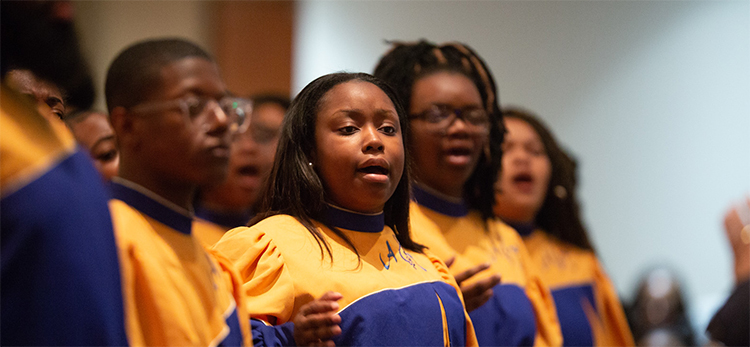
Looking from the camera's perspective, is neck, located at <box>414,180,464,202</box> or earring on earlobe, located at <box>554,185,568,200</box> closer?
neck, located at <box>414,180,464,202</box>

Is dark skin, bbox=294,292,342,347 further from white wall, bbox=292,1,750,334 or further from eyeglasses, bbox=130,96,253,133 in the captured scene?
white wall, bbox=292,1,750,334

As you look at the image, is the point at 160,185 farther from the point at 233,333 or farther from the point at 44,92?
the point at 44,92

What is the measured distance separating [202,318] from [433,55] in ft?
4.95

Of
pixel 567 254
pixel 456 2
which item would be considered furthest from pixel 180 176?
pixel 456 2

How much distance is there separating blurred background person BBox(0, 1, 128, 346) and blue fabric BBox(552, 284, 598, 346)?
2254mm

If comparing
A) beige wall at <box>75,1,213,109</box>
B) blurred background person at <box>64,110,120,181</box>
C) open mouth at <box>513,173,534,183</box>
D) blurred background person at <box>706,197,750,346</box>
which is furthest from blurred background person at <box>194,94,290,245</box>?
beige wall at <box>75,1,213,109</box>

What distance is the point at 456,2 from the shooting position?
17.0ft

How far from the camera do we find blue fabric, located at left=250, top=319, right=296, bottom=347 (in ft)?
4.90

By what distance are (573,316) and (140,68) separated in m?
2.24

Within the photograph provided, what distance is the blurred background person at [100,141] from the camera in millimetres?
2227

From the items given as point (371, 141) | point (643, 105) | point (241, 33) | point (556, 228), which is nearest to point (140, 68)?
point (371, 141)

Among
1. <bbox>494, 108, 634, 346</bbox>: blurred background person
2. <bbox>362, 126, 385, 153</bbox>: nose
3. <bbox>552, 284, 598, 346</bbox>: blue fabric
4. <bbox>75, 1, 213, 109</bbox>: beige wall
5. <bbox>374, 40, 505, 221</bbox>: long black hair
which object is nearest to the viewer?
<bbox>362, 126, 385, 153</bbox>: nose

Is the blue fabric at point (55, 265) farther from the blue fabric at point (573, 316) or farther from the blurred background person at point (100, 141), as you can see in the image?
the blue fabric at point (573, 316)

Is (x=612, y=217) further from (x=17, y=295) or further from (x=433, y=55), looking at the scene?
(x=17, y=295)
